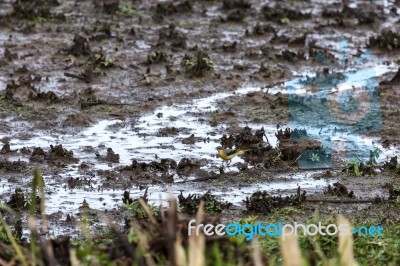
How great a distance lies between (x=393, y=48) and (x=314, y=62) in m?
1.45

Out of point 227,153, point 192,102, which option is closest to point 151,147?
point 227,153

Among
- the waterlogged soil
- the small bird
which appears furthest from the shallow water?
the small bird

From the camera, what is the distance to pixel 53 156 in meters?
10.1

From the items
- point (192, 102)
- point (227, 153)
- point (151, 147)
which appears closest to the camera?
point (227, 153)

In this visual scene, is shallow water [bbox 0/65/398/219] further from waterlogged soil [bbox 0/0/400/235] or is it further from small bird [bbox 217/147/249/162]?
small bird [bbox 217/147/249/162]

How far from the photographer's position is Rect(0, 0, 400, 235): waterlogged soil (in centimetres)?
946

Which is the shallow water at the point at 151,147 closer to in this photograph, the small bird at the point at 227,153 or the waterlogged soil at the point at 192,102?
the waterlogged soil at the point at 192,102

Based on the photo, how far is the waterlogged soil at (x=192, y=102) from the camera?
9.46m

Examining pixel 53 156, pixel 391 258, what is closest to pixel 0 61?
pixel 53 156

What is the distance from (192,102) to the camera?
1230cm

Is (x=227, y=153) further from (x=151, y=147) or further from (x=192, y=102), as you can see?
(x=192, y=102)

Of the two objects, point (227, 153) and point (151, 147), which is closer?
point (227, 153)

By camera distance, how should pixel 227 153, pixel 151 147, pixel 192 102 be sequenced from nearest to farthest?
pixel 227 153 → pixel 151 147 → pixel 192 102

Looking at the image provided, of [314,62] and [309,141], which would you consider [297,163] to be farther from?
[314,62]
